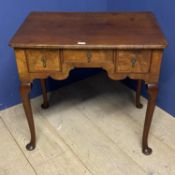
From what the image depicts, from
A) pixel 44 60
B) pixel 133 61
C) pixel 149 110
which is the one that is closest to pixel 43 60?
pixel 44 60

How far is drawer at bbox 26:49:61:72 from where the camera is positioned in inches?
45.4

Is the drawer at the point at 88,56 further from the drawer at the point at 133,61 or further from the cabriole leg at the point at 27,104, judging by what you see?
the cabriole leg at the point at 27,104

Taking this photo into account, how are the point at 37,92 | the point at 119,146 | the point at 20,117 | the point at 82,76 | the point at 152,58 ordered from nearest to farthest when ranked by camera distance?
the point at 152,58 < the point at 119,146 < the point at 20,117 < the point at 37,92 < the point at 82,76

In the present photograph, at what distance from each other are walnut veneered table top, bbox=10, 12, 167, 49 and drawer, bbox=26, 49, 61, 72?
0.15 ft

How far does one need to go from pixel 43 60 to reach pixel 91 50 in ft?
0.74

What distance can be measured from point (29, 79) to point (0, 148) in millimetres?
528

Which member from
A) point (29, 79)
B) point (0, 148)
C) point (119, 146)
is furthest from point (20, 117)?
point (119, 146)

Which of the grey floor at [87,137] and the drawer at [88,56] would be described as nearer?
the drawer at [88,56]

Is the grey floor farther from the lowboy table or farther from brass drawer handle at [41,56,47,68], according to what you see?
brass drawer handle at [41,56,47,68]

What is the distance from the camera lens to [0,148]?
1.50m

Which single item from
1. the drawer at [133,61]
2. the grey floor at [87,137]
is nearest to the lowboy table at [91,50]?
the drawer at [133,61]

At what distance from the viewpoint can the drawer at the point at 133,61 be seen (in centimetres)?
113

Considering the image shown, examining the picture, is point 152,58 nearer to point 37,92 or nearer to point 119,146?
point 119,146

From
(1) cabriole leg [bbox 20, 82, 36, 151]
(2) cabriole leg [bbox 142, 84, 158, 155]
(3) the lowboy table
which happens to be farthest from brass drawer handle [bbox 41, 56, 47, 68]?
(2) cabriole leg [bbox 142, 84, 158, 155]
